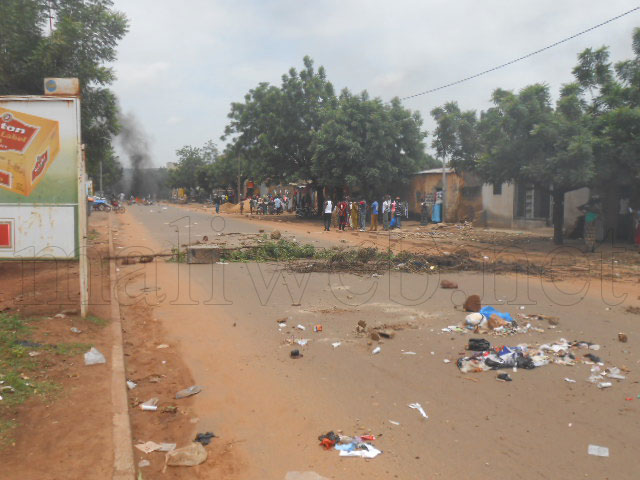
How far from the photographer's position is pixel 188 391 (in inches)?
198

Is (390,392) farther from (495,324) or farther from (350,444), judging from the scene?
(495,324)

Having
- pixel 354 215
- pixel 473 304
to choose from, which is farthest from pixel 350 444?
pixel 354 215

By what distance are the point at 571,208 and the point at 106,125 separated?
18055 mm

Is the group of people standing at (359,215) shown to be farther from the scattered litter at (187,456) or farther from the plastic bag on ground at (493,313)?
the scattered litter at (187,456)

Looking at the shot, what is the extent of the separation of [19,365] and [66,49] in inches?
389

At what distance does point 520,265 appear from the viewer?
1296 cm

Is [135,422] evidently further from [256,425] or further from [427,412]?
[427,412]

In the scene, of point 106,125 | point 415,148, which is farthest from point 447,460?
point 415,148

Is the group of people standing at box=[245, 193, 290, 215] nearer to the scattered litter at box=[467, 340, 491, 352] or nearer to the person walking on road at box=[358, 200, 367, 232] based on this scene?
the person walking on road at box=[358, 200, 367, 232]

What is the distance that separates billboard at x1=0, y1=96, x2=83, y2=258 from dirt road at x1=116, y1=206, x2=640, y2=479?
6.32 ft

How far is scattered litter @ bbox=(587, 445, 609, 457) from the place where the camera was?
3.75 meters

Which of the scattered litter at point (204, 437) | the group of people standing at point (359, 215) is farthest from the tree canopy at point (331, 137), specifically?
the scattered litter at point (204, 437)

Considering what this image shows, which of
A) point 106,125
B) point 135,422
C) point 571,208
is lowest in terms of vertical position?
point 135,422

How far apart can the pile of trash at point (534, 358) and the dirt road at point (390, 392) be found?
13 cm
